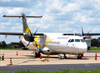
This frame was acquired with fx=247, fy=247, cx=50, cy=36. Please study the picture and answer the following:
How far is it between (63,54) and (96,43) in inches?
4764

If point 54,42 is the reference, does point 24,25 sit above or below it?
above

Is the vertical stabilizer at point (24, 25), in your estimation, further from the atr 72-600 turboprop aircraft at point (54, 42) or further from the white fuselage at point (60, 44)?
the white fuselage at point (60, 44)

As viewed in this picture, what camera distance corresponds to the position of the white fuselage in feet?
97.0

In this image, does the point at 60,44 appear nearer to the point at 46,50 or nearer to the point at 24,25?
the point at 46,50

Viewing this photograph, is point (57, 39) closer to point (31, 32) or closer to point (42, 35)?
point (42, 35)

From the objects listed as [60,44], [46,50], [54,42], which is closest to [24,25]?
[46,50]

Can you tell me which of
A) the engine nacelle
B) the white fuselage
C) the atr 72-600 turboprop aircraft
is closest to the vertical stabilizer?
the atr 72-600 turboprop aircraft

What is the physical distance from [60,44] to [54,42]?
161 centimetres

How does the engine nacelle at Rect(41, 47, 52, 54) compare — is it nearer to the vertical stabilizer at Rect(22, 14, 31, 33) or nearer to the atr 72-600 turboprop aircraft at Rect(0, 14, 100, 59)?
the atr 72-600 turboprop aircraft at Rect(0, 14, 100, 59)

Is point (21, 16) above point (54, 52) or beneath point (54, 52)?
above

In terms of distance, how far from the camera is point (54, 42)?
1328 inches

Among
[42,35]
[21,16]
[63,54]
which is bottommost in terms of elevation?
[63,54]

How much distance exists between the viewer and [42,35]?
1407 inches

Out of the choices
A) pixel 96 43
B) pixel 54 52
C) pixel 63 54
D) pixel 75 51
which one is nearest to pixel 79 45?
pixel 75 51
